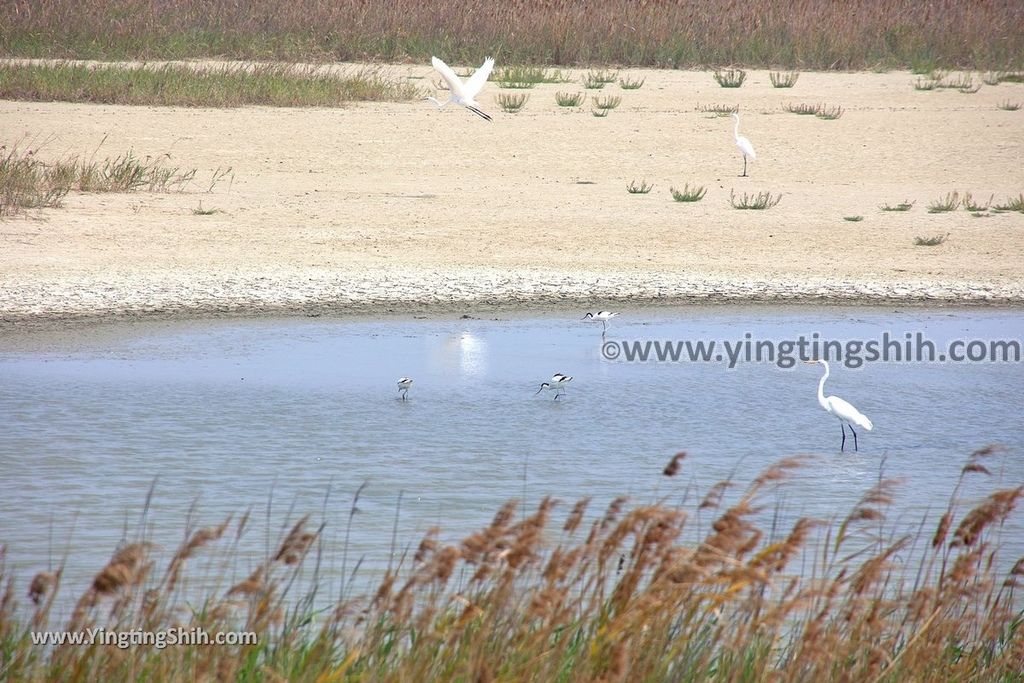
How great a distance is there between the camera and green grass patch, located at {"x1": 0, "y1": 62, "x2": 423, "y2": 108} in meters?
18.9

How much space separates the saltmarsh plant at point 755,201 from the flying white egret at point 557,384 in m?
6.50

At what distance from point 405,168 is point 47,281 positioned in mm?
6106

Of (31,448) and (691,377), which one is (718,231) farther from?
(31,448)

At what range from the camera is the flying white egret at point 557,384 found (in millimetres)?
8594

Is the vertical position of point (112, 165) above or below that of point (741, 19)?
below

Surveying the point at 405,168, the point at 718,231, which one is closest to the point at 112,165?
the point at 405,168

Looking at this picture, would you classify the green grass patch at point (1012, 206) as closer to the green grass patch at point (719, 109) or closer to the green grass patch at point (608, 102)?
the green grass patch at point (719, 109)

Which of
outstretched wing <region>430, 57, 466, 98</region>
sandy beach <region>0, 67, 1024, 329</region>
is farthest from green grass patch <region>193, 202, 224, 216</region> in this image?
outstretched wing <region>430, 57, 466, 98</region>

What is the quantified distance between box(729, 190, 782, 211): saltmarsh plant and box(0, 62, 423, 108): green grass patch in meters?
6.68

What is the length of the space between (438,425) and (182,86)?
12.7 m

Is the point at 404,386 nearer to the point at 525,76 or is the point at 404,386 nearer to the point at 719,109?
the point at 719,109

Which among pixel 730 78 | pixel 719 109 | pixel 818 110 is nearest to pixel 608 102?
pixel 719 109

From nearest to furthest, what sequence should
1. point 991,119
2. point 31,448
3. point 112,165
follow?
1. point 31,448
2. point 112,165
3. point 991,119

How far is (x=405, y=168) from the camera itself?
54.1ft
